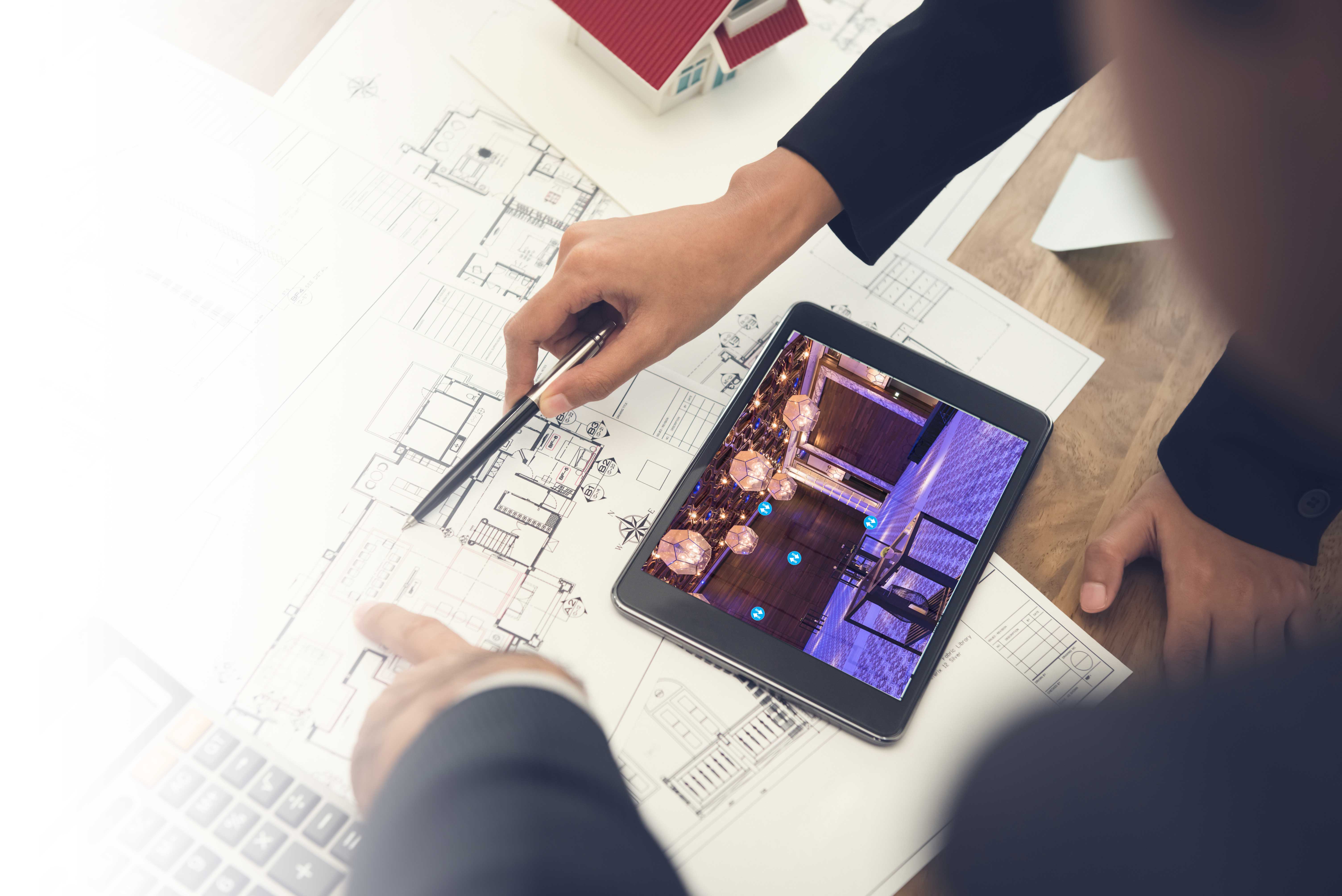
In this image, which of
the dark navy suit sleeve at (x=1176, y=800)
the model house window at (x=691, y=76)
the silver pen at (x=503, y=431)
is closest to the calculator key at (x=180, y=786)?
the silver pen at (x=503, y=431)

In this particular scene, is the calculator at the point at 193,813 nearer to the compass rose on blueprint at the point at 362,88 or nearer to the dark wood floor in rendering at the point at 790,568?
the dark wood floor in rendering at the point at 790,568

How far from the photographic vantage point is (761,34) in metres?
0.81

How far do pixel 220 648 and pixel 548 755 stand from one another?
35 centimetres

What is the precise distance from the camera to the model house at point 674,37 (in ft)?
2.48

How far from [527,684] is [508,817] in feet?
0.31

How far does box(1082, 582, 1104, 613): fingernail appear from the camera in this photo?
2.19ft

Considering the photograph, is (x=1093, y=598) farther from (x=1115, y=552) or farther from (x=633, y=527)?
(x=633, y=527)

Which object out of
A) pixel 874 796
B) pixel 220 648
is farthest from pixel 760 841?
pixel 220 648

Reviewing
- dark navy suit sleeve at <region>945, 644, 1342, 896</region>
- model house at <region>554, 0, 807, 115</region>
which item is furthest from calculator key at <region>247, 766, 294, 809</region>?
model house at <region>554, 0, 807, 115</region>

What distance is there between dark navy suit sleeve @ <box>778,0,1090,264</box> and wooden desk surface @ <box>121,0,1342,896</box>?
0.10 metres

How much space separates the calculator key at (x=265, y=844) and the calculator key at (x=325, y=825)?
0.02 metres

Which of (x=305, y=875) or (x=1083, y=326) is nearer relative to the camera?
(x=305, y=875)

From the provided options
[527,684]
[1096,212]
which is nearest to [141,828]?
[527,684]

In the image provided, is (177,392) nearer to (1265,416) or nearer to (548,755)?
(548,755)
